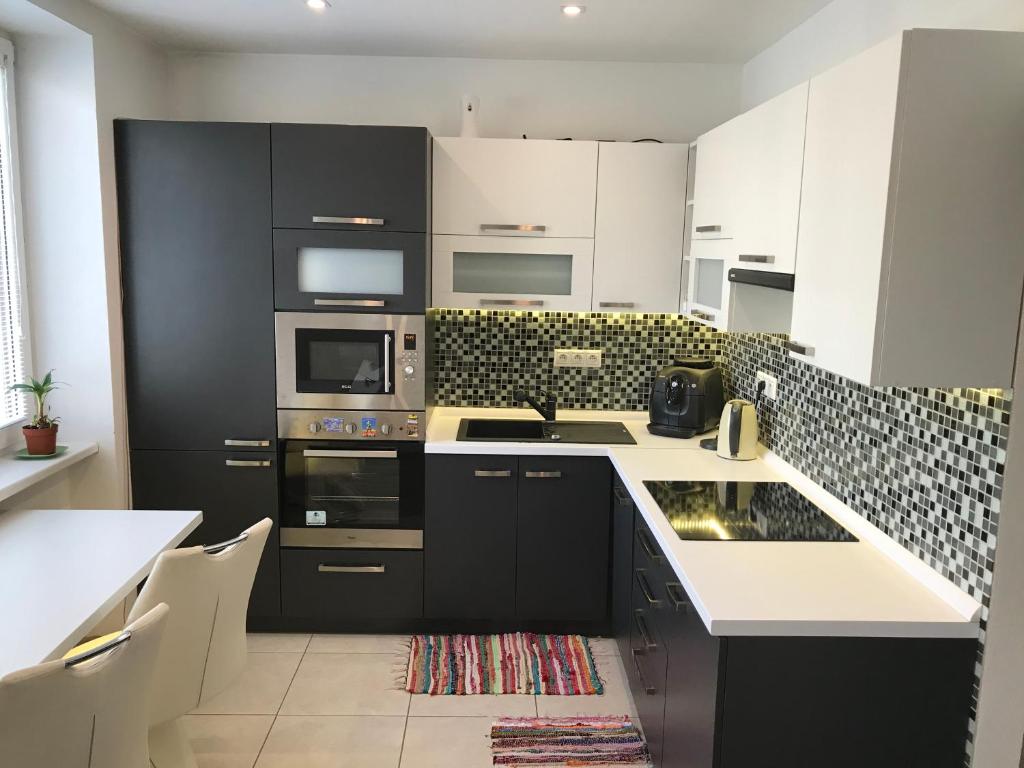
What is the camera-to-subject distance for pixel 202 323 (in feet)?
10.9

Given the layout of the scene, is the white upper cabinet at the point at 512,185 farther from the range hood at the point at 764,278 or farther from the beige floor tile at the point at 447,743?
the beige floor tile at the point at 447,743

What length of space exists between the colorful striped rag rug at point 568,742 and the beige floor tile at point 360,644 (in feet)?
2.32

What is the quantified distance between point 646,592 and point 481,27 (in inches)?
86.7

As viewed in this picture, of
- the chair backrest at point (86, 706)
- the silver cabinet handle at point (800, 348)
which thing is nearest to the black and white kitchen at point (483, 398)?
the silver cabinet handle at point (800, 348)

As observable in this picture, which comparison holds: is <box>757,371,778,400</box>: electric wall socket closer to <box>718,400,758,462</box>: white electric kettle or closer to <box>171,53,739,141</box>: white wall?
<box>718,400,758,462</box>: white electric kettle

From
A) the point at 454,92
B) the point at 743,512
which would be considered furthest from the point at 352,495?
the point at 454,92

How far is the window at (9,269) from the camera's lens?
9.92ft

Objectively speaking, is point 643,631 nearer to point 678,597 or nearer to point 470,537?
point 678,597

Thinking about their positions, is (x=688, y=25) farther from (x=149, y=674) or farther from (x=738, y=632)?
(x=149, y=674)

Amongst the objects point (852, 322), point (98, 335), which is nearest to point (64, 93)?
point (98, 335)

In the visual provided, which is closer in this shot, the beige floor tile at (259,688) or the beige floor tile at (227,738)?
the beige floor tile at (227,738)

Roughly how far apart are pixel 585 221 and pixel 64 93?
2.09m

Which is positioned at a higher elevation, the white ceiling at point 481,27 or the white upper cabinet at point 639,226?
the white ceiling at point 481,27

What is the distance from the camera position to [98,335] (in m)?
3.24
